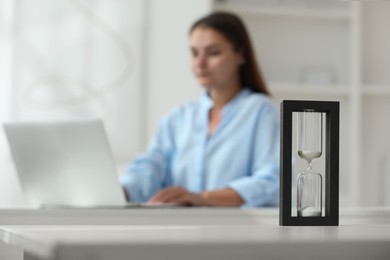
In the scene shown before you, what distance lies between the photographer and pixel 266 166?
8.96ft

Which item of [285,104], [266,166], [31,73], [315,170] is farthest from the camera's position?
[31,73]

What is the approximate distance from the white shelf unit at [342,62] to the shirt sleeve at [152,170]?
1.59m

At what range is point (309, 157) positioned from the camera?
1354mm

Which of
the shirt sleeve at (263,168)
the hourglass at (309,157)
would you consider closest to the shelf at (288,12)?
the shirt sleeve at (263,168)

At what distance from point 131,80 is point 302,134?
3.07 metres

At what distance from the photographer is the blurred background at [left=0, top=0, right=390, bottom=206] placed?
428cm

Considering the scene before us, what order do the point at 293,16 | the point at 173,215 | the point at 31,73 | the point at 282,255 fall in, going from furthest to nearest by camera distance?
the point at 293,16 → the point at 31,73 → the point at 173,215 → the point at 282,255

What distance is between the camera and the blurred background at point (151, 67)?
4277 mm

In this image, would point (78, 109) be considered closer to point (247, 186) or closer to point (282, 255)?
point (247, 186)


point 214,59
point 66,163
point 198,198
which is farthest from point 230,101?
point 66,163

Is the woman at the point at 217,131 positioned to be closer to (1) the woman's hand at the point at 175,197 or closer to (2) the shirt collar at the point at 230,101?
(2) the shirt collar at the point at 230,101

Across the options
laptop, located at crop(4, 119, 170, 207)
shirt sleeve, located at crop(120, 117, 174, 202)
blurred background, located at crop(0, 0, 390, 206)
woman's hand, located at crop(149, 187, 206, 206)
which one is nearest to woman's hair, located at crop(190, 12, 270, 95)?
shirt sleeve, located at crop(120, 117, 174, 202)

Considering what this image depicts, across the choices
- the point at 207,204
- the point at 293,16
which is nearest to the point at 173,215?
the point at 207,204

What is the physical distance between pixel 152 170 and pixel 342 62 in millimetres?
2130
